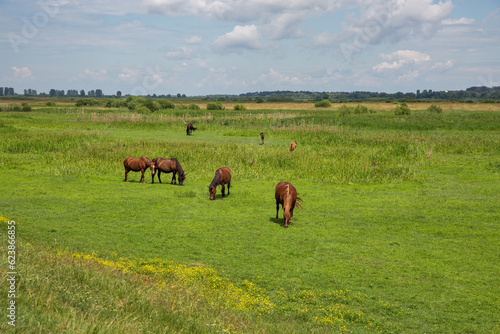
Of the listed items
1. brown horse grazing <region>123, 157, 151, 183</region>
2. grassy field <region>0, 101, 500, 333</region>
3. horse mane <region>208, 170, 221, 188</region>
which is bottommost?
grassy field <region>0, 101, 500, 333</region>

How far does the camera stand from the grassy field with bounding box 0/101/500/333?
21.3 feet

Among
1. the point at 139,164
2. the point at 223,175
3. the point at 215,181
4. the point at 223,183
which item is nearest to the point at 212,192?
the point at 215,181

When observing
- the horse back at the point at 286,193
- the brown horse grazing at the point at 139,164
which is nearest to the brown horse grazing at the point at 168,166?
the brown horse grazing at the point at 139,164

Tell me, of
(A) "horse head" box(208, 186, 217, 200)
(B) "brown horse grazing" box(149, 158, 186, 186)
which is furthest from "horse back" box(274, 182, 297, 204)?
(B) "brown horse grazing" box(149, 158, 186, 186)

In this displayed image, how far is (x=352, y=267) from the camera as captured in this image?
10391 millimetres

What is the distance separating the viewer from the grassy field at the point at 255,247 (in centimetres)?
650

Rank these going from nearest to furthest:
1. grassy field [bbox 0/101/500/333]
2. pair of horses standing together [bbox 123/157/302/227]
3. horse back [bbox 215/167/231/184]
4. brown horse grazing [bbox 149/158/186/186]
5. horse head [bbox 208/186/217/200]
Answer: grassy field [bbox 0/101/500/333] → pair of horses standing together [bbox 123/157/302/227] → horse head [bbox 208/186/217/200] → horse back [bbox 215/167/231/184] → brown horse grazing [bbox 149/158/186/186]

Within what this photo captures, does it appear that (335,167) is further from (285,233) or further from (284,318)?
(284,318)

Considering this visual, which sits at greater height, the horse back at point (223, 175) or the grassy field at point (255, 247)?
the horse back at point (223, 175)

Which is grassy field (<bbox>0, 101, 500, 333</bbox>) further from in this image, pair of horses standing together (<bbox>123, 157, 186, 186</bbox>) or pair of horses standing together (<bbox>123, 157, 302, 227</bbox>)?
pair of horses standing together (<bbox>123, 157, 186, 186</bbox>)

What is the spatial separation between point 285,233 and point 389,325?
5742mm

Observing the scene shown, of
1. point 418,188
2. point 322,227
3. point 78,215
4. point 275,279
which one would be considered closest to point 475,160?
point 418,188

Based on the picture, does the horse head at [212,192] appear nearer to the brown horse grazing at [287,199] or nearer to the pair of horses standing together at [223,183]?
the pair of horses standing together at [223,183]

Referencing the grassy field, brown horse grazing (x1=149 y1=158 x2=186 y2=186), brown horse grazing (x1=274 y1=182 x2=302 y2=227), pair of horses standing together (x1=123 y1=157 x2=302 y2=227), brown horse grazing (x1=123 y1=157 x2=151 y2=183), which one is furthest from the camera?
brown horse grazing (x1=123 y1=157 x2=151 y2=183)
